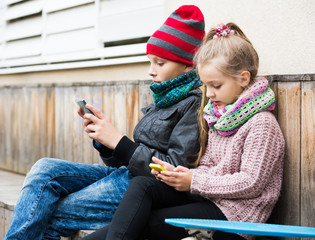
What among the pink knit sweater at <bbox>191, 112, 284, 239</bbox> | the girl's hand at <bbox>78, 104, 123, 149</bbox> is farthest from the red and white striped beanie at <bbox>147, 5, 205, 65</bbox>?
the pink knit sweater at <bbox>191, 112, 284, 239</bbox>

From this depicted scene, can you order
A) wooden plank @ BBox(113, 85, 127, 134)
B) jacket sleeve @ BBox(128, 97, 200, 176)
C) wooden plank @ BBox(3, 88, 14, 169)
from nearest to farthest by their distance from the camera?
jacket sleeve @ BBox(128, 97, 200, 176), wooden plank @ BBox(113, 85, 127, 134), wooden plank @ BBox(3, 88, 14, 169)

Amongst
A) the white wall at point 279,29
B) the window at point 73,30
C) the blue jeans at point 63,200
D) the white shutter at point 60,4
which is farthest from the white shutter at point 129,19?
the blue jeans at point 63,200

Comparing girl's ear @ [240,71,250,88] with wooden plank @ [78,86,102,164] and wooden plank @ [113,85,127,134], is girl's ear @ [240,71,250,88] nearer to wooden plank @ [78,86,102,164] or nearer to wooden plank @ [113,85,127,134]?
wooden plank @ [113,85,127,134]

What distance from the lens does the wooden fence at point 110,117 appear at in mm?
2201

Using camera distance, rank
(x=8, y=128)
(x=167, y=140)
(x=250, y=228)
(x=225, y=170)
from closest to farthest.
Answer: (x=250, y=228) < (x=225, y=170) < (x=167, y=140) < (x=8, y=128)

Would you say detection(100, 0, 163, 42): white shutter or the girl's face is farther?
detection(100, 0, 163, 42): white shutter

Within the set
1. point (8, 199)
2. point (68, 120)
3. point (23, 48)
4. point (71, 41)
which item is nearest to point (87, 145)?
point (68, 120)

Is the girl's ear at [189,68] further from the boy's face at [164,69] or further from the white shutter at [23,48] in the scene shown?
the white shutter at [23,48]

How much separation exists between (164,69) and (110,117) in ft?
4.02

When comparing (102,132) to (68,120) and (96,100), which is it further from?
(68,120)

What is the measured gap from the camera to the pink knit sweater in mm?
2029

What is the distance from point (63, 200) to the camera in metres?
2.62

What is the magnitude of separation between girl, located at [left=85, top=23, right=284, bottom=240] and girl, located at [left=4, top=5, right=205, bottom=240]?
182mm

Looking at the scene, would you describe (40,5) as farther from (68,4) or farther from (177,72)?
(177,72)
